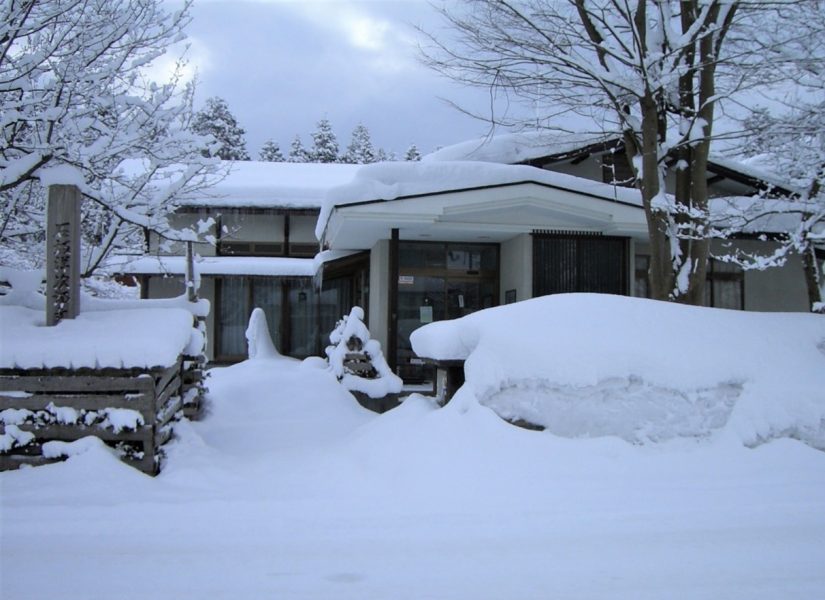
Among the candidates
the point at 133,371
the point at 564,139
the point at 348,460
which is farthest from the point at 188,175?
the point at 564,139

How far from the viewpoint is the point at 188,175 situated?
7348 millimetres

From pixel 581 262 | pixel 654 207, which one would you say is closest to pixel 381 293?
pixel 581 262

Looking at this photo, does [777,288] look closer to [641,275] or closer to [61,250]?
[641,275]

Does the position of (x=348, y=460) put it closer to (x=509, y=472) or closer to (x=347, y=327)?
(x=509, y=472)

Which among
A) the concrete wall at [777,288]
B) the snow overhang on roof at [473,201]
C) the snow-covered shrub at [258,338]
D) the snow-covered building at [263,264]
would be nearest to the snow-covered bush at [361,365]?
the snow overhang on roof at [473,201]

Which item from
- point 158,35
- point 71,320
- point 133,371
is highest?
point 158,35

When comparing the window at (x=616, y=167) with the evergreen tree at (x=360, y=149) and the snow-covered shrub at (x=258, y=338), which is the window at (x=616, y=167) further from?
the evergreen tree at (x=360, y=149)

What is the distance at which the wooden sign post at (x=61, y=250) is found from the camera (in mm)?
5855

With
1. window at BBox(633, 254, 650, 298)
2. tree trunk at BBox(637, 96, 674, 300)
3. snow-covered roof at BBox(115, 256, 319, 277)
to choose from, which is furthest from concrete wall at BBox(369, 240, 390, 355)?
tree trunk at BBox(637, 96, 674, 300)

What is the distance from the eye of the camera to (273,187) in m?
19.3

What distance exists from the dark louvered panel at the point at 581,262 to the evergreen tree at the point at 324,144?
39.1 meters

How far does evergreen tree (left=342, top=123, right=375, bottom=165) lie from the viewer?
166ft

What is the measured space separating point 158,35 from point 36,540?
5064mm

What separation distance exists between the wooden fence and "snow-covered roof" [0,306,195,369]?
86 millimetres
